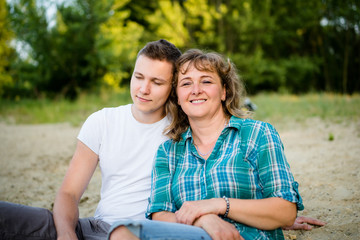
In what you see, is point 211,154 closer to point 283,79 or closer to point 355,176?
point 355,176

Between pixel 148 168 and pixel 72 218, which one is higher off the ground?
pixel 148 168

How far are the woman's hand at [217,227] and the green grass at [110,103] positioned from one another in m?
5.80

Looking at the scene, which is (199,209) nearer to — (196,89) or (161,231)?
(161,231)

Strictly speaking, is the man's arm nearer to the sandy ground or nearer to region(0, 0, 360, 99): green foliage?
the sandy ground

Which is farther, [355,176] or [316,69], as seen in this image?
[316,69]

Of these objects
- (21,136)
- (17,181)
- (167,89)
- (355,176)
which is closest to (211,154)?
(167,89)

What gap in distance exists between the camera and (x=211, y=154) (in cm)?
191

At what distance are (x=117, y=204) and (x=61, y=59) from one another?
12.2 meters

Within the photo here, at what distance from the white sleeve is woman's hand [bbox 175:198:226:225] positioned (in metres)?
0.80

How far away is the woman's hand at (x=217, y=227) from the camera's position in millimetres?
1547

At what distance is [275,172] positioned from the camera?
1.72 metres

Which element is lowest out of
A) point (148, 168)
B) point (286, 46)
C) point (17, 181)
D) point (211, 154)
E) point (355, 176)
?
point (17, 181)

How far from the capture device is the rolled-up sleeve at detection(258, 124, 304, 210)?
5.55 feet

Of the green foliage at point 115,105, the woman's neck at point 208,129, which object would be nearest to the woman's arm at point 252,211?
the woman's neck at point 208,129
